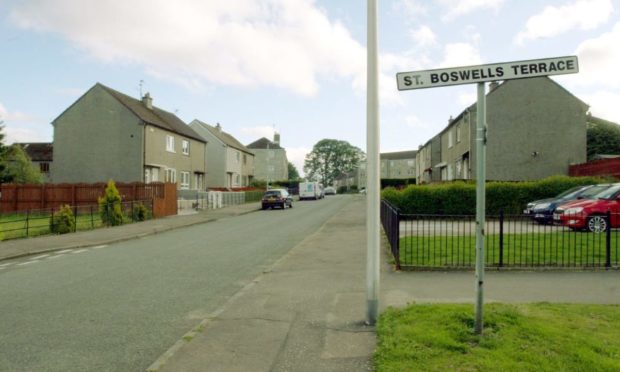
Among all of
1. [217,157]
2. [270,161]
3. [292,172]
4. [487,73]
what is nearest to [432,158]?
[217,157]

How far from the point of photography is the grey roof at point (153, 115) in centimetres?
3497

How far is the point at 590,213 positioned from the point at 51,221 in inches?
743

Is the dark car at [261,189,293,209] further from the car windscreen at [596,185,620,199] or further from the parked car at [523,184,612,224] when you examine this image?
the car windscreen at [596,185,620,199]

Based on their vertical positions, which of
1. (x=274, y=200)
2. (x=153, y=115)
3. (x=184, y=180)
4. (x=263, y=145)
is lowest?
(x=274, y=200)

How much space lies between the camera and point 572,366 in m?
4.00

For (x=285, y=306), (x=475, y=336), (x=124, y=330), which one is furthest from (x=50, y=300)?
(x=475, y=336)

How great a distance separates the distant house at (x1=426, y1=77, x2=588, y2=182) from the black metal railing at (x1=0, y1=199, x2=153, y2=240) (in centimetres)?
2153

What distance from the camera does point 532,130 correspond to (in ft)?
101

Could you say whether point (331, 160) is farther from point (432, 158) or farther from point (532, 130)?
point (532, 130)

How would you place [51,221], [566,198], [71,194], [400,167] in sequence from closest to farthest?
[566,198], [51,221], [71,194], [400,167]

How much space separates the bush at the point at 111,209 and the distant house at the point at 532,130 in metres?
22.2

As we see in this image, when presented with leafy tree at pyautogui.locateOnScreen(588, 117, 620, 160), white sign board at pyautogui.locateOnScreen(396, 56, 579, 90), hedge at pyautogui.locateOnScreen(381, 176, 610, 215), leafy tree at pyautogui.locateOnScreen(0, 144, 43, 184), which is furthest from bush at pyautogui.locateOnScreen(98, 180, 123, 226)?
leafy tree at pyautogui.locateOnScreen(588, 117, 620, 160)

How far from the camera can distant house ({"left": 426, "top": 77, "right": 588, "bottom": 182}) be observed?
30.5 m

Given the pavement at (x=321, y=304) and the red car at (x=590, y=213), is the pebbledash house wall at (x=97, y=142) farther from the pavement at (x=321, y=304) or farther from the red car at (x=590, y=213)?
the red car at (x=590, y=213)
